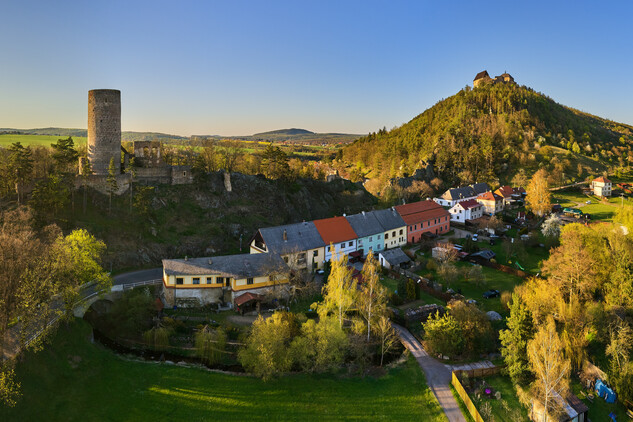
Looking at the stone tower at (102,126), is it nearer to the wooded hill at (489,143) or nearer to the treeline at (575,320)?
the treeline at (575,320)

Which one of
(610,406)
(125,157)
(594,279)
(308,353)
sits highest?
(125,157)

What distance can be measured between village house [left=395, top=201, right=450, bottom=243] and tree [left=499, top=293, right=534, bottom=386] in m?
27.8

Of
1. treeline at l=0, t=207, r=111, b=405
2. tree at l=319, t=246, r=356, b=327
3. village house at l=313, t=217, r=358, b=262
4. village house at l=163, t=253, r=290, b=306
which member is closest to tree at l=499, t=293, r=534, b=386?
tree at l=319, t=246, r=356, b=327

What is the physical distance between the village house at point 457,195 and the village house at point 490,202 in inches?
116

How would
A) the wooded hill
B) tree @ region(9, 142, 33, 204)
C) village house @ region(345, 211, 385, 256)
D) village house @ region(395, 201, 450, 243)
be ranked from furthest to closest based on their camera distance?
the wooded hill → village house @ region(395, 201, 450, 243) → village house @ region(345, 211, 385, 256) → tree @ region(9, 142, 33, 204)

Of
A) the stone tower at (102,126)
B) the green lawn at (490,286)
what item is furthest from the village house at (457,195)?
the stone tower at (102,126)

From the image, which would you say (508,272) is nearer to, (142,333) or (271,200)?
(271,200)

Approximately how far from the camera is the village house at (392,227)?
52281mm

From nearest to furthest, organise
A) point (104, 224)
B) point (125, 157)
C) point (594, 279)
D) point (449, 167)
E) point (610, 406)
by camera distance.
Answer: point (610, 406), point (594, 279), point (104, 224), point (125, 157), point (449, 167)

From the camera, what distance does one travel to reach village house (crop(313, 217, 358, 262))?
4540cm

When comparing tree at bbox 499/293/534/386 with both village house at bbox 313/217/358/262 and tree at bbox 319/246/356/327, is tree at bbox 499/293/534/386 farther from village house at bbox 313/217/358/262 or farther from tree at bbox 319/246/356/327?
village house at bbox 313/217/358/262

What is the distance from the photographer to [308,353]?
86.4 ft

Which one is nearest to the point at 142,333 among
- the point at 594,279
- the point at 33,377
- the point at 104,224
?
the point at 33,377

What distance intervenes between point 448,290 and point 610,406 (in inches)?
621
